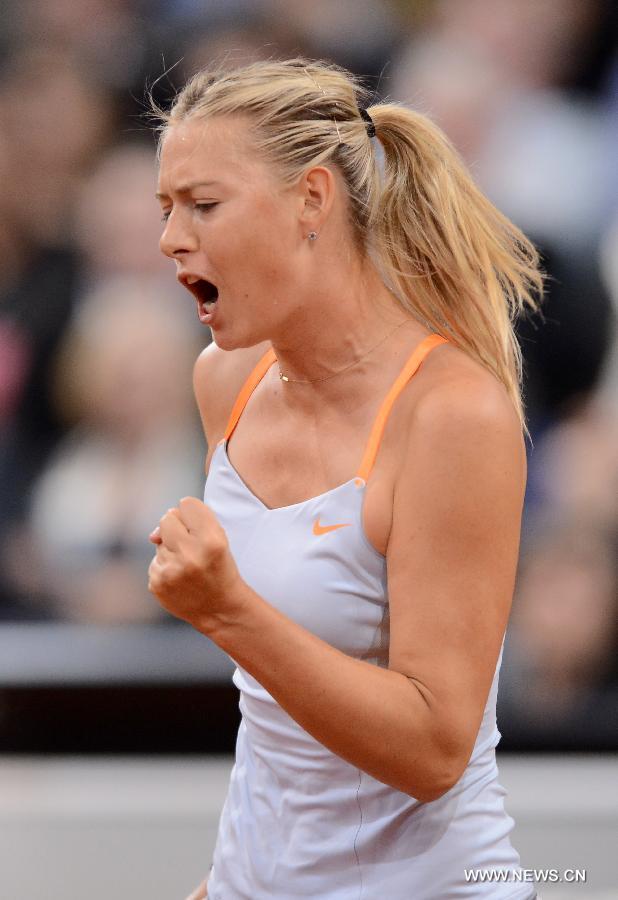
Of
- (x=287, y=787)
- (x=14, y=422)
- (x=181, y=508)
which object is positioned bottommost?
(x=14, y=422)

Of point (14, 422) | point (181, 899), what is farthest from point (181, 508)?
point (14, 422)

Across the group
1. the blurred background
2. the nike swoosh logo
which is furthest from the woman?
the blurred background

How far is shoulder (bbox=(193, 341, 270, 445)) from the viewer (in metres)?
1.34

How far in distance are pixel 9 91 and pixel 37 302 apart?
0.52 meters

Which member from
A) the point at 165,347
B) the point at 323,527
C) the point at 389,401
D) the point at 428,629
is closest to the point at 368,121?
the point at 389,401

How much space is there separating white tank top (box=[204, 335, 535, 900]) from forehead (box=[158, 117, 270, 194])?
23 centimetres

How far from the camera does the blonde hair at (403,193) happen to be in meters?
1.17

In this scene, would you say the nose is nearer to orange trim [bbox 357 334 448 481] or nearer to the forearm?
orange trim [bbox 357 334 448 481]

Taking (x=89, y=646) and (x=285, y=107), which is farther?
(x=89, y=646)

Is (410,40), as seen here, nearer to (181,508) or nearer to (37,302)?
(37,302)

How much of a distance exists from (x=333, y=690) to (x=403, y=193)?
501 millimetres

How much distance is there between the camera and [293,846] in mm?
1151

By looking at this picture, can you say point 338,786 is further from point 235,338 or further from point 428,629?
point 235,338

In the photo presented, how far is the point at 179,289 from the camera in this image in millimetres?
2730
